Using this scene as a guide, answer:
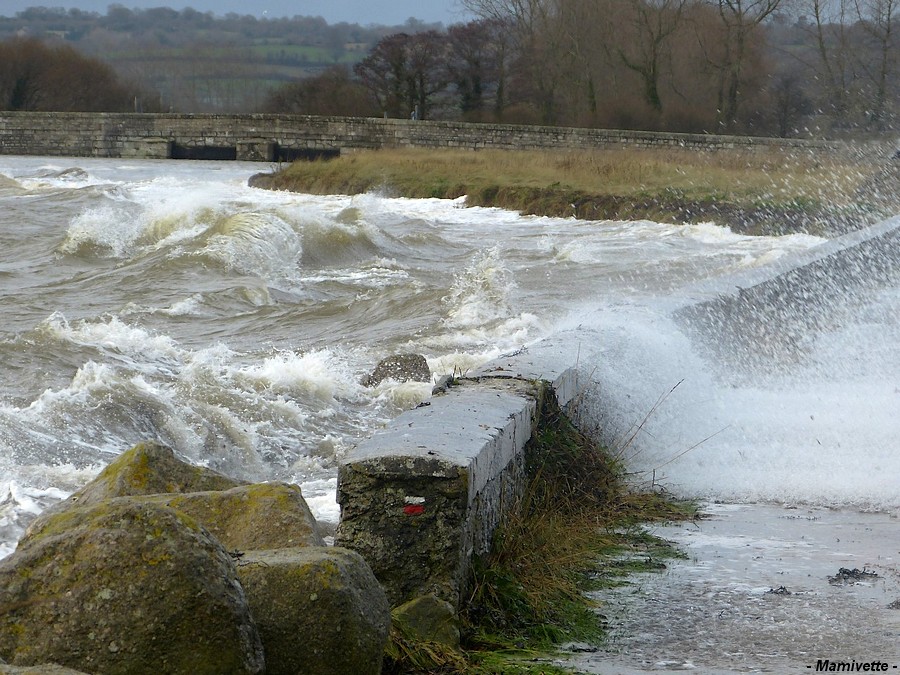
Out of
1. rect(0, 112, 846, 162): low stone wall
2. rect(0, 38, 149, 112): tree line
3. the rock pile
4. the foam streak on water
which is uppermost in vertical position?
rect(0, 38, 149, 112): tree line

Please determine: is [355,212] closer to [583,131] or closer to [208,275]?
[208,275]

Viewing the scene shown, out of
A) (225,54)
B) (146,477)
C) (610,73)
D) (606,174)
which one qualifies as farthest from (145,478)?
(225,54)

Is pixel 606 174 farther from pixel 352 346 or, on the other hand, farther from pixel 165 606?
pixel 165 606

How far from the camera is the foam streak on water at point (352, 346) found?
612 centimetres

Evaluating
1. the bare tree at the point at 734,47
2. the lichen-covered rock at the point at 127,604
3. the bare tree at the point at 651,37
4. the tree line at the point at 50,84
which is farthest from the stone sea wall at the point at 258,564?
the tree line at the point at 50,84

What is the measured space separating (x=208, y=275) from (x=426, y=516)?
1520 cm

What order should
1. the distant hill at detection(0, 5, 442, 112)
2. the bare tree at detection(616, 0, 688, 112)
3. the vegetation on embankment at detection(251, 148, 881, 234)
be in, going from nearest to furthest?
the vegetation on embankment at detection(251, 148, 881, 234)
the bare tree at detection(616, 0, 688, 112)
the distant hill at detection(0, 5, 442, 112)

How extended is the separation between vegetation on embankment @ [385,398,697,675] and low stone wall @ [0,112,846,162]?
157 ft

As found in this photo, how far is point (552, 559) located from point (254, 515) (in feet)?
3.72

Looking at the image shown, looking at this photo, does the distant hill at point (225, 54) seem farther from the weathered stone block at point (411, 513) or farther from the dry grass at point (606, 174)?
the weathered stone block at point (411, 513)

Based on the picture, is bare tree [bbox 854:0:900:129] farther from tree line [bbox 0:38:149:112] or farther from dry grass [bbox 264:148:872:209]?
tree line [bbox 0:38:149:112]

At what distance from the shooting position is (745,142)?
45531 mm

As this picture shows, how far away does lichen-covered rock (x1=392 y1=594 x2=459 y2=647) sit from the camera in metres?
3.40

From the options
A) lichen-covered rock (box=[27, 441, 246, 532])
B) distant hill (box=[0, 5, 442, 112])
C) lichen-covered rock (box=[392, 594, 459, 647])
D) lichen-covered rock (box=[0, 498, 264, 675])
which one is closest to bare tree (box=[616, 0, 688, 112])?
distant hill (box=[0, 5, 442, 112])
